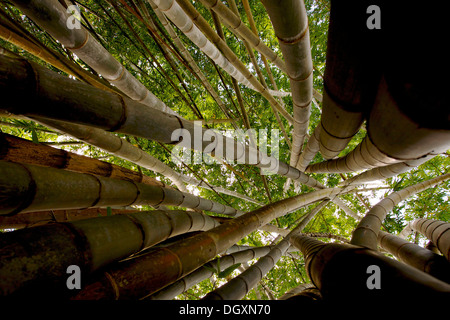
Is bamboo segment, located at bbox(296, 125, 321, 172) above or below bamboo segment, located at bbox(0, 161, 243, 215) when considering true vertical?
above

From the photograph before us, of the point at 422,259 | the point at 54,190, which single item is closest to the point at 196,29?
the point at 54,190

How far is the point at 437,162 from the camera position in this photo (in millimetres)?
4789

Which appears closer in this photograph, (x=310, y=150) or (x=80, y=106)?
(x=80, y=106)

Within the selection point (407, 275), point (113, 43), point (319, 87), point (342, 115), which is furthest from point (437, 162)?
point (113, 43)

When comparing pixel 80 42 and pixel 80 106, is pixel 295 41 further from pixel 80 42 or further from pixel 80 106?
pixel 80 42

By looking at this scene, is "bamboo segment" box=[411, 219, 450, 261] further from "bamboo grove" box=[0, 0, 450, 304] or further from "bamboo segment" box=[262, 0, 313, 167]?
"bamboo segment" box=[262, 0, 313, 167]

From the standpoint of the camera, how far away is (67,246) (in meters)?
0.90

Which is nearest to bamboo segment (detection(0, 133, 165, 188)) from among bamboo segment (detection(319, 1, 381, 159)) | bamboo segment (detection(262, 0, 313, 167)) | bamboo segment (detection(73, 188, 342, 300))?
bamboo segment (detection(73, 188, 342, 300))

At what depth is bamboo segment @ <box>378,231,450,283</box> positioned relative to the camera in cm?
153

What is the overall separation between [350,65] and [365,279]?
0.91m

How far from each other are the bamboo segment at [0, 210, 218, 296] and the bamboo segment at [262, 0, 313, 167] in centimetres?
143

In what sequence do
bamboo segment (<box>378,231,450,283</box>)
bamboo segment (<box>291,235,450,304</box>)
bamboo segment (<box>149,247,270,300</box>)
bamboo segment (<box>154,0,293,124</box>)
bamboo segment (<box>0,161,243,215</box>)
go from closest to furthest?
bamboo segment (<box>291,235,450,304</box>)
bamboo segment (<box>0,161,243,215</box>)
bamboo segment (<box>378,231,450,283</box>)
bamboo segment (<box>154,0,293,124</box>)
bamboo segment (<box>149,247,270,300</box>)

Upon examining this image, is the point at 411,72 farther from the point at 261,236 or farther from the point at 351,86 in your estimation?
the point at 261,236

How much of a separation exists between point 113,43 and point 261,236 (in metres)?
6.64
